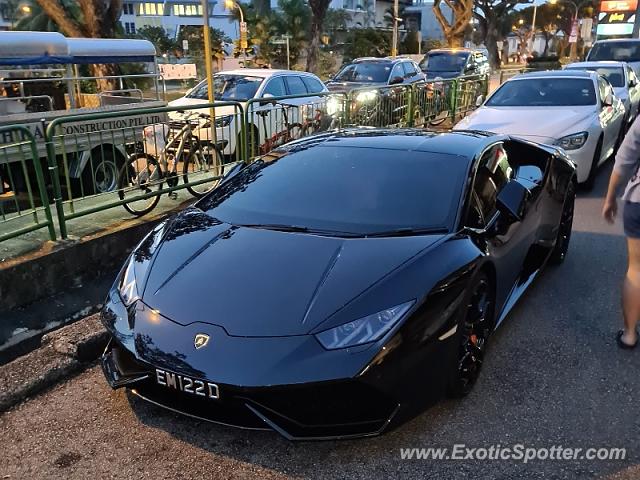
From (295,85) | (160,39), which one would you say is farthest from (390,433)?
(160,39)

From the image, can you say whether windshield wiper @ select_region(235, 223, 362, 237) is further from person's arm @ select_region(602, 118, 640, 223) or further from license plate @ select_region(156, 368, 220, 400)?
person's arm @ select_region(602, 118, 640, 223)

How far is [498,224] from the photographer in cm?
366

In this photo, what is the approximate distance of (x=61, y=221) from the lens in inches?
192

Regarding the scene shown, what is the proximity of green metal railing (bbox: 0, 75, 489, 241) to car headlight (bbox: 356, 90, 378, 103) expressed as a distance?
0.06ft

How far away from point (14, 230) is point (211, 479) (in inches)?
118

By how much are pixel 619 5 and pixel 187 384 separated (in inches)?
1477

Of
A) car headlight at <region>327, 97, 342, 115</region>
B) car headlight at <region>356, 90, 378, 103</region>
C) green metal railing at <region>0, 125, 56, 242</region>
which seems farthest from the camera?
car headlight at <region>356, 90, 378, 103</region>

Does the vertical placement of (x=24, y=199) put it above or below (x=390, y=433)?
above

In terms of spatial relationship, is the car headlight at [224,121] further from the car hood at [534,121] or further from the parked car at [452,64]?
the parked car at [452,64]

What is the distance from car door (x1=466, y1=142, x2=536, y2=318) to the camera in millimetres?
3496

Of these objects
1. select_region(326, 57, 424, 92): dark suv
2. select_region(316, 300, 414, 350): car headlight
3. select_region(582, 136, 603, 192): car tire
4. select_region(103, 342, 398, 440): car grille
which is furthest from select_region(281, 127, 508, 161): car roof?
select_region(326, 57, 424, 92): dark suv

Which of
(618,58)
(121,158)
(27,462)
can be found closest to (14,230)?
(121,158)

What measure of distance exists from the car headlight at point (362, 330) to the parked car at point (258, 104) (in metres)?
4.10

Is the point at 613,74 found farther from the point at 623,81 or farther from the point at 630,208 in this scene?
the point at 630,208
